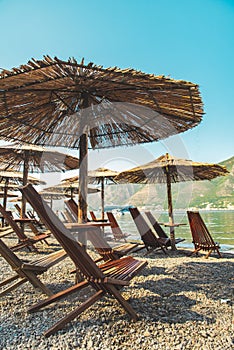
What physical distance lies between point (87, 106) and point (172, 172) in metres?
4.60

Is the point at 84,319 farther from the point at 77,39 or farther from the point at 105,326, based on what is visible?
the point at 77,39

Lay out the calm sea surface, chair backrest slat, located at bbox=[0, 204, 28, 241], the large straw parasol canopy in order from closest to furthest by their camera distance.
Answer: chair backrest slat, located at bbox=[0, 204, 28, 241] < the large straw parasol canopy < the calm sea surface

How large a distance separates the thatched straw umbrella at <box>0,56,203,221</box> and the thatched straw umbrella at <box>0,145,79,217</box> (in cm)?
253

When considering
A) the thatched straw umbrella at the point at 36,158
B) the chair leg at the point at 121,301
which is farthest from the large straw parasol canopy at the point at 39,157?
the chair leg at the point at 121,301

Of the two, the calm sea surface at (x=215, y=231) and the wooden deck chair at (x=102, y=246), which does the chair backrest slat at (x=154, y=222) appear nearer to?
the calm sea surface at (x=215, y=231)

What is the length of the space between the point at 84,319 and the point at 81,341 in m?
0.33

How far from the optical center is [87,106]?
3.05 metres

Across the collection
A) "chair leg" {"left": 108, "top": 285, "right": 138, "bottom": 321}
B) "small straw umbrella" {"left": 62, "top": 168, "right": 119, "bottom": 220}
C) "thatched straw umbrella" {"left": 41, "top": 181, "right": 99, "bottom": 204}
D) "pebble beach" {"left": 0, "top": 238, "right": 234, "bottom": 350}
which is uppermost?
"small straw umbrella" {"left": 62, "top": 168, "right": 119, "bottom": 220}

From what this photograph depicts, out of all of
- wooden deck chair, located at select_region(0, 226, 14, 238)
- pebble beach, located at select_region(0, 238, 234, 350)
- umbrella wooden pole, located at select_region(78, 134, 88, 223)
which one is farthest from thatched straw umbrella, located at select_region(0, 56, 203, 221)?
wooden deck chair, located at select_region(0, 226, 14, 238)

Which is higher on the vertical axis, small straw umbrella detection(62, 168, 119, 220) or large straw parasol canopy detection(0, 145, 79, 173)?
large straw parasol canopy detection(0, 145, 79, 173)

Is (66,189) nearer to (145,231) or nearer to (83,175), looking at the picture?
(145,231)

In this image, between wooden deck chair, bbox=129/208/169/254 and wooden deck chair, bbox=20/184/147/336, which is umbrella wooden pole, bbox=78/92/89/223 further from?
wooden deck chair, bbox=129/208/169/254

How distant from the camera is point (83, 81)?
2508 mm

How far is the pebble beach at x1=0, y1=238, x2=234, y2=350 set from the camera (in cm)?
167
